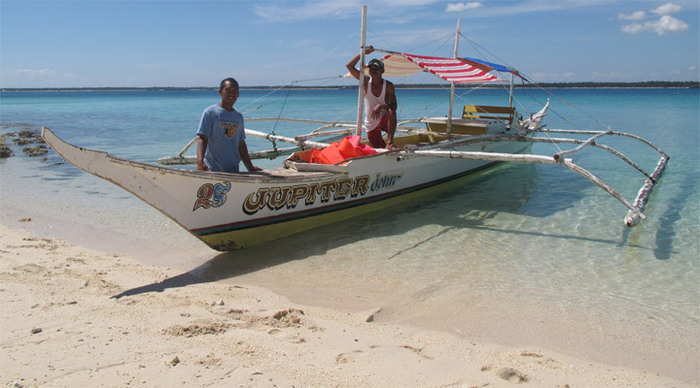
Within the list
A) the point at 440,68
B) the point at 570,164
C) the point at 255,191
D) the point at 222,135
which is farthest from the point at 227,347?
the point at 440,68

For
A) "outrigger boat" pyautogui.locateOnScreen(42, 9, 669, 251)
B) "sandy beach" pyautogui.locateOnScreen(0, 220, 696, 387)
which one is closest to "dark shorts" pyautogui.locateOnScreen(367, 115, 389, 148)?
"outrigger boat" pyautogui.locateOnScreen(42, 9, 669, 251)

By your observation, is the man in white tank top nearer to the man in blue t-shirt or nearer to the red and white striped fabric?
the red and white striped fabric

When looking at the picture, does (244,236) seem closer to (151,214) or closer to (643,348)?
(151,214)

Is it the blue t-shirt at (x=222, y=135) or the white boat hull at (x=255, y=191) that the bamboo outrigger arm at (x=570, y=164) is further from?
the blue t-shirt at (x=222, y=135)

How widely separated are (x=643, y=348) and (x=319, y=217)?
3817 mm

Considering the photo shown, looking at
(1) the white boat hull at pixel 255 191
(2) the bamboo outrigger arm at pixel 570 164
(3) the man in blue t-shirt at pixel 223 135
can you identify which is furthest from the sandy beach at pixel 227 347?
(2) the bamboo outrigger arm at pixel 570 164

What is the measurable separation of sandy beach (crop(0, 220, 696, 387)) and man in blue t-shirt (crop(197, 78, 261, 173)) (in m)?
1.40

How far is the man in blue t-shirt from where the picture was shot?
4.91m

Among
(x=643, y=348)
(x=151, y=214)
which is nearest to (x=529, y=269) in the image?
(x=643, y=348)

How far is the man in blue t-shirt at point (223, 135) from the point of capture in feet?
16.1

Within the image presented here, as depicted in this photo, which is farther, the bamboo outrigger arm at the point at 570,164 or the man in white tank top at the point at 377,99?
the man in white tank top at the point at 377,99

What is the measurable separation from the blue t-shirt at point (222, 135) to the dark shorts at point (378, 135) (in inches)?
108

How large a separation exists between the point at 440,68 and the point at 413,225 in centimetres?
271

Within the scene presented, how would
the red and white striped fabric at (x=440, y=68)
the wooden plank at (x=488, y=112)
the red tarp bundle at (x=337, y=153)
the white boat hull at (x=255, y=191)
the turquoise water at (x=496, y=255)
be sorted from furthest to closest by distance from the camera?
1. the wooden plank at (x=488, y=112)
2. the red and white striped fabric at (x=440, y=68)
3. the red tarp bundle at (x=337, y=153)
4. the white boat hull at (x=255, y=191)
5. the turquoise water at (x=496, y=255)
